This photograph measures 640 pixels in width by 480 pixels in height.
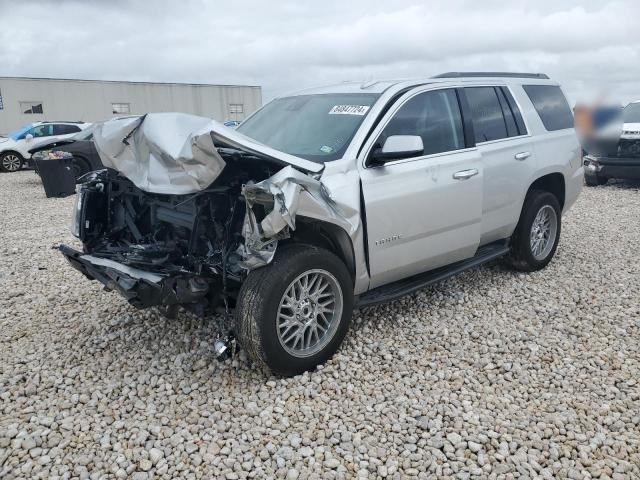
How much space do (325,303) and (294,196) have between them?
0.87m

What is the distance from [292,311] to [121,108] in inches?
1207

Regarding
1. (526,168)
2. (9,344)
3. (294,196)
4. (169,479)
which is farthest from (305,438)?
(526,168)

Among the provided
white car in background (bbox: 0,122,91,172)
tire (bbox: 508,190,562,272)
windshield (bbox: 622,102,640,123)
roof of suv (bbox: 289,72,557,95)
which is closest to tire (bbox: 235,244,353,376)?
roof of suv (bbox: 289,72,557,95)

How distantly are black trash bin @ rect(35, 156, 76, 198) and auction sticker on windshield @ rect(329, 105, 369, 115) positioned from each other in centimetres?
928

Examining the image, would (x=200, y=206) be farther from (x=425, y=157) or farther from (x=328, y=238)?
(x=425, y=157)

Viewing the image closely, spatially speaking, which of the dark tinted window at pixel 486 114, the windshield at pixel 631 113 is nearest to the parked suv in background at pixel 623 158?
the windshield at pixel 631 113

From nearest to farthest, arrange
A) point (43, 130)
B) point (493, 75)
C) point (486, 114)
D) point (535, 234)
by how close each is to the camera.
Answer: point (486, 114) < point (493, 75) < point (535, 234) < point (43, 130)

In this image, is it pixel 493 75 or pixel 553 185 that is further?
pixel 553 185

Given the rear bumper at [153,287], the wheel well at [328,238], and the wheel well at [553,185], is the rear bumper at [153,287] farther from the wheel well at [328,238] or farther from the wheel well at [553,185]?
the wheel well at [553,185]

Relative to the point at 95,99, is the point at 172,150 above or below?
below

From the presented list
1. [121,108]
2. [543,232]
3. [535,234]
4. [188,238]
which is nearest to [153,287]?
[188,238]

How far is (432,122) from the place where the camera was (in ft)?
13.7

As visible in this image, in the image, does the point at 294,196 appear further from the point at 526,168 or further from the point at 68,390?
the point at 526,168

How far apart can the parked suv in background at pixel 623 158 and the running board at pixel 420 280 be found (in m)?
7.08
